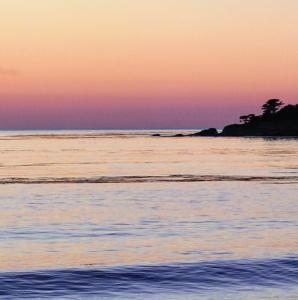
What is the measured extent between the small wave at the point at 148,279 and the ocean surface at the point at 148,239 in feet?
0.08

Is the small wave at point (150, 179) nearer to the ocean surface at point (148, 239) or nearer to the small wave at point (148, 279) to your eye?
the ocean surface at point (148, 239)

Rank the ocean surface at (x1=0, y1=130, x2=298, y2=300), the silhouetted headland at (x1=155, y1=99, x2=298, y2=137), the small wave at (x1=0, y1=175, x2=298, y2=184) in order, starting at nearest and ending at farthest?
the ocean surface at (x1=0, y1=130, x2=298, y2=300)
the small wave at (x1=0, y1=175, x2=298, y2=184)
the silhouetted headland at (x1=155, y1=99, x2=298, y2=137)

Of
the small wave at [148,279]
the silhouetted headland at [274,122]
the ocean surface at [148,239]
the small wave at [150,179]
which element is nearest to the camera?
the small wave at [148,279]

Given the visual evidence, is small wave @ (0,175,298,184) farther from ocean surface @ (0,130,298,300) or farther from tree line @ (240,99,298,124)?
tree line @ (240,99,298,124)

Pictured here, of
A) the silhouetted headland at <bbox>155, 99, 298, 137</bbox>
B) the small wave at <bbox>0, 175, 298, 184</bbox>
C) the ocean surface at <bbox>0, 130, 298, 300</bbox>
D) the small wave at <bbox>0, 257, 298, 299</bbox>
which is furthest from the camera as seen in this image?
the silhouetted headland at <bbox>155, 99, 298, 137</bbox>

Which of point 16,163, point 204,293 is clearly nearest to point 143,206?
point 204,293

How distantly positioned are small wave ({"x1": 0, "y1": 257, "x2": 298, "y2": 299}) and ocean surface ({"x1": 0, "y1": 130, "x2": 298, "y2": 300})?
0.08ft

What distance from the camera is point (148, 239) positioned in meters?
23.1

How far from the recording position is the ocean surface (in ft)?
55.6

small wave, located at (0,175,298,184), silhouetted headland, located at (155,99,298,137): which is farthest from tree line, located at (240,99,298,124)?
small wave, located at (0,175,298,184)

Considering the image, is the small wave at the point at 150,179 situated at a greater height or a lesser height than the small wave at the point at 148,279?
greater

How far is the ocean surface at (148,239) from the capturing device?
1694cm

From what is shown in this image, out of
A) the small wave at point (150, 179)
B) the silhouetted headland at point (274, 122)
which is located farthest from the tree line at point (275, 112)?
the small wave at point (150, 179)

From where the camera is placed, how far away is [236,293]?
16266 mm
